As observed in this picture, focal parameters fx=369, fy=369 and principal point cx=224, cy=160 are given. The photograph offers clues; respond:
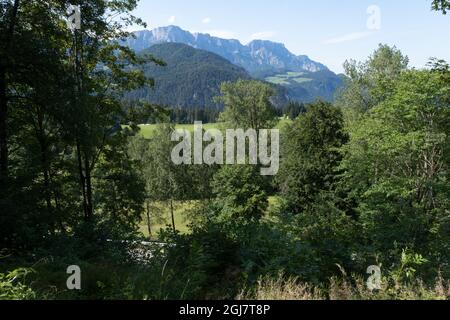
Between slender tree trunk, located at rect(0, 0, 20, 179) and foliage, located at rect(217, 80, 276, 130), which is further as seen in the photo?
foliage, located at rect(217, 80, 276, 130)

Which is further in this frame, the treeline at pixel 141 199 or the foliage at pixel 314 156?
the foliage at pixel 314 156

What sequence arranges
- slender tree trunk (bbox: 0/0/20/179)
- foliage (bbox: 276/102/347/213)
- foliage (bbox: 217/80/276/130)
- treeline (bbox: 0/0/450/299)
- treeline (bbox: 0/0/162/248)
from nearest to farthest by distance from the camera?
treeline (bbox: 0/0/450/299), treeline (bbox: 0/0/162/248), slender tree trunk (bbox: 0/0/20/179), foliage (bbox: 276/102/347/213), foliage (bbox: 217/80/276/130)

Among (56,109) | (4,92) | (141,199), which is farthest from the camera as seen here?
(141,199)

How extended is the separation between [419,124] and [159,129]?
38570 mm

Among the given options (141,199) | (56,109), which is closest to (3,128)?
(56,109)

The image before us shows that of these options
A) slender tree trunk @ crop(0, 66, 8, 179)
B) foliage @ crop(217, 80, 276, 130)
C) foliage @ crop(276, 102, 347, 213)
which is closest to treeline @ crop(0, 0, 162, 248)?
slender tree trunk @ crop(0, 66, 8, 179)

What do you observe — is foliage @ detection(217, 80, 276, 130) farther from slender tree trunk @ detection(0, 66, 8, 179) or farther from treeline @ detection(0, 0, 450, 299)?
slender tree trunk @ detection(0, 66, 8, 179)

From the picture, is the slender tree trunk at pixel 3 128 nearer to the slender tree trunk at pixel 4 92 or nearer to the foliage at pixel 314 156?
the slender tree trunk at pixel 4 92

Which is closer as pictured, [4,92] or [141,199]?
[4,92]

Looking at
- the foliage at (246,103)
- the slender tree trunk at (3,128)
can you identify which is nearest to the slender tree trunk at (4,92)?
the slender tree trunk at (3,128)

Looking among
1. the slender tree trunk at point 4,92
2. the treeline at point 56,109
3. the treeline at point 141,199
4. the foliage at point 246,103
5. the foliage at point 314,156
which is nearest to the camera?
the treeline at point 141,199

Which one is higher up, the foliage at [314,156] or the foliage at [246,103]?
the foliage at [246,103]

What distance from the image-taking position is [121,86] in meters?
20.1

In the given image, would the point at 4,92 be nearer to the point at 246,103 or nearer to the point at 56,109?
the point at 56,109
